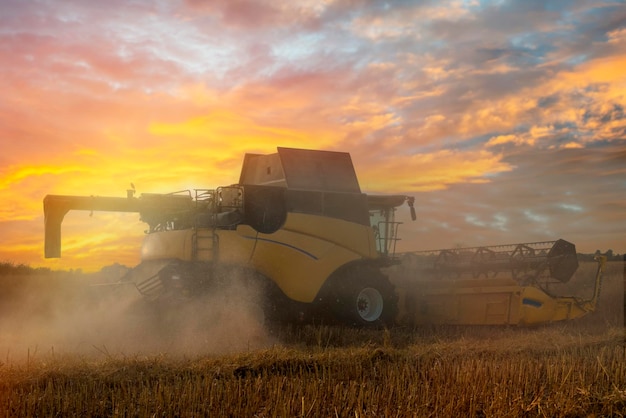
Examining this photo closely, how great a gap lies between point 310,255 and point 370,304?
1644 mm

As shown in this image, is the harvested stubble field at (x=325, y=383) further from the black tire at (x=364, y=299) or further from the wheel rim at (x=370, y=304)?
the wheel rim at (x=370, y=304)

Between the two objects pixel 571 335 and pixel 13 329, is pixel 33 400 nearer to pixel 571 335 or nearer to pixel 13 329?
pixel 13 329

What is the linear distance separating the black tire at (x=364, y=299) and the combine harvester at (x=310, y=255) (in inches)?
0.8

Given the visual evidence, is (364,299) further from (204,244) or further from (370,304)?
(204,244)

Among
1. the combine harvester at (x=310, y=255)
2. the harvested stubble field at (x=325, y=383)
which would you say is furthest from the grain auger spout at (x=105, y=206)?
the harvested stubble field at (x=325, y=383)

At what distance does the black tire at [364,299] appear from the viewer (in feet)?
41.7

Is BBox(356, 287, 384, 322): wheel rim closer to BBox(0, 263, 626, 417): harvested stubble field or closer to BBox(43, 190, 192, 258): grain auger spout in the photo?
BBox(0, 263, 626, 417): harvested stubble field

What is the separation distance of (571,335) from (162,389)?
25.9 ft

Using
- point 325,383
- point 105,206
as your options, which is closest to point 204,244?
point 105,206

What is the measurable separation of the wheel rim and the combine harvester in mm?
19

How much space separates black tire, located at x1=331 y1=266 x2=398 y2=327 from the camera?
12703mm

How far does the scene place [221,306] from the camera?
11461 mm

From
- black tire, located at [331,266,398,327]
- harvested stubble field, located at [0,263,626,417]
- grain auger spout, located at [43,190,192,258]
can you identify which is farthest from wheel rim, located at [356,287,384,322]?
grain auger spout, located at [43,190,192,258]

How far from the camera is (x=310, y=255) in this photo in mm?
12500
